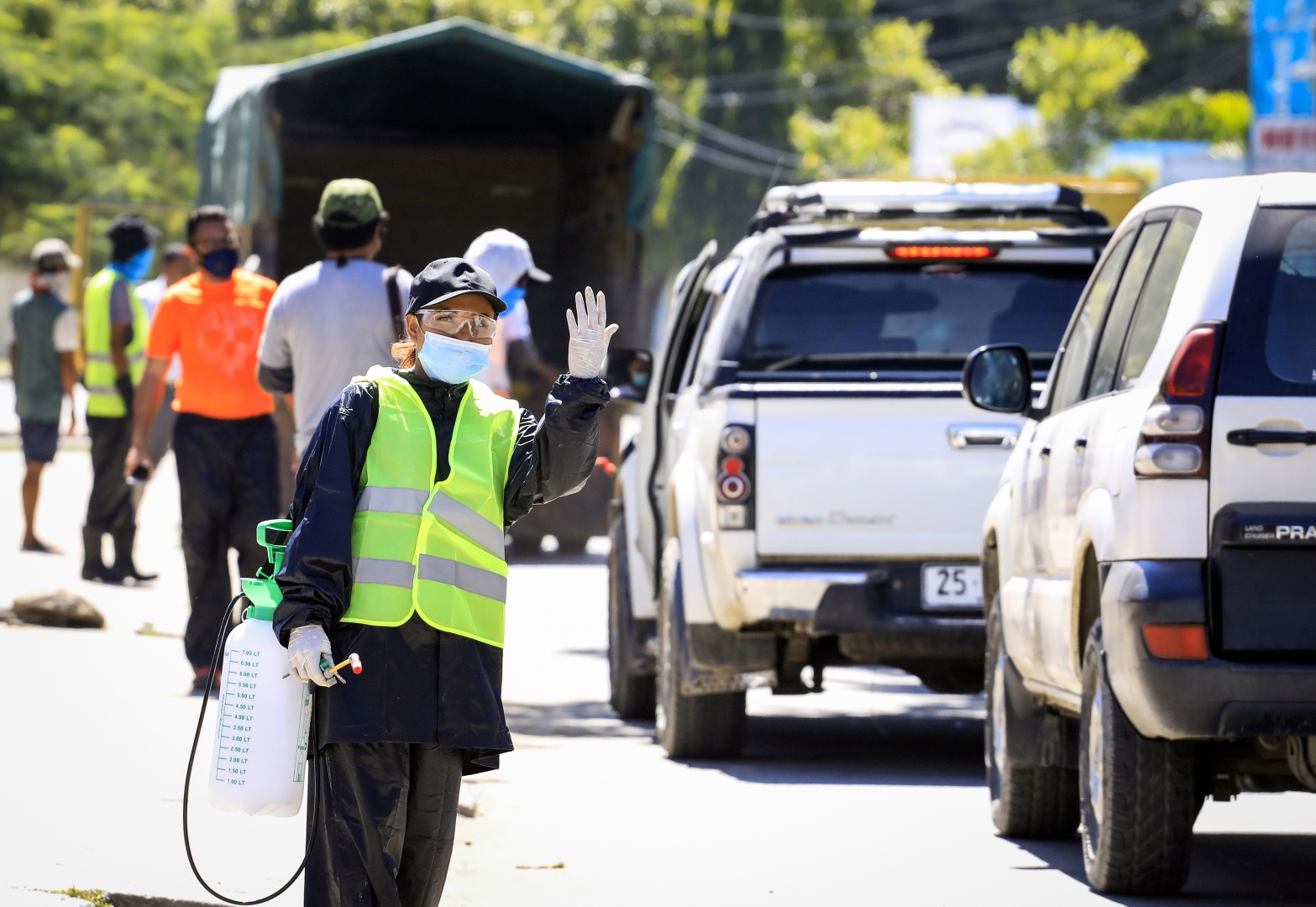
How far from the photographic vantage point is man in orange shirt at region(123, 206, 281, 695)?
997 cm

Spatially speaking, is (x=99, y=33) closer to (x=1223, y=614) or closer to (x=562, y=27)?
(x=562, y=27)

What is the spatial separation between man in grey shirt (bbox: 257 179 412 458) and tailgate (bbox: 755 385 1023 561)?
1478mm

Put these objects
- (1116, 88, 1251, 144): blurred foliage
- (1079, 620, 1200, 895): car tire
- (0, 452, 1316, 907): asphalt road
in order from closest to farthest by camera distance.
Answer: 1. (1079, 620, 1200, 895): car tire
2. (0, 452, 1316, 907): asphalt road
3. (1116, 88, 1251, 144): blurred foliage

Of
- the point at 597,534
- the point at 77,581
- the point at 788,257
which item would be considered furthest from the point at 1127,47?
the point at 788,257

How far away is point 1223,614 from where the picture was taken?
5883 mm

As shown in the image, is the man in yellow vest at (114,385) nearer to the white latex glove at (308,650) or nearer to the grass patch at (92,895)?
the grass patch at (92,895)

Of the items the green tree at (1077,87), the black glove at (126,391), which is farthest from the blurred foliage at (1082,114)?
the black glove at (126,391)

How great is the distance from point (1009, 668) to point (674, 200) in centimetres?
5315

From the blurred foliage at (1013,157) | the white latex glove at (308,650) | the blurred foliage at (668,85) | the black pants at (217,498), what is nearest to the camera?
the white latex glove at (308,650)

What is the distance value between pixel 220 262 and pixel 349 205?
1.40m

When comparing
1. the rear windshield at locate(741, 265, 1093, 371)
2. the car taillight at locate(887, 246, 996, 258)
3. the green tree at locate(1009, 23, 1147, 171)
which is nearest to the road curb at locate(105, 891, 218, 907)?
the rear windshield at locate(741, 265, 1093, 371)

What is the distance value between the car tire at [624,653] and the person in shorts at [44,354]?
635 cm

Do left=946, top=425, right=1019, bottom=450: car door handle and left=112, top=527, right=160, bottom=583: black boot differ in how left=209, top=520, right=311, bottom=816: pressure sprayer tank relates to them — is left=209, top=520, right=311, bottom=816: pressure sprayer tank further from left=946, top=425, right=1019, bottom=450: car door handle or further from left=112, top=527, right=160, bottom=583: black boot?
left=112, top=527, right=160, bottom=583: black boot

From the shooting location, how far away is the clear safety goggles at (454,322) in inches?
202
